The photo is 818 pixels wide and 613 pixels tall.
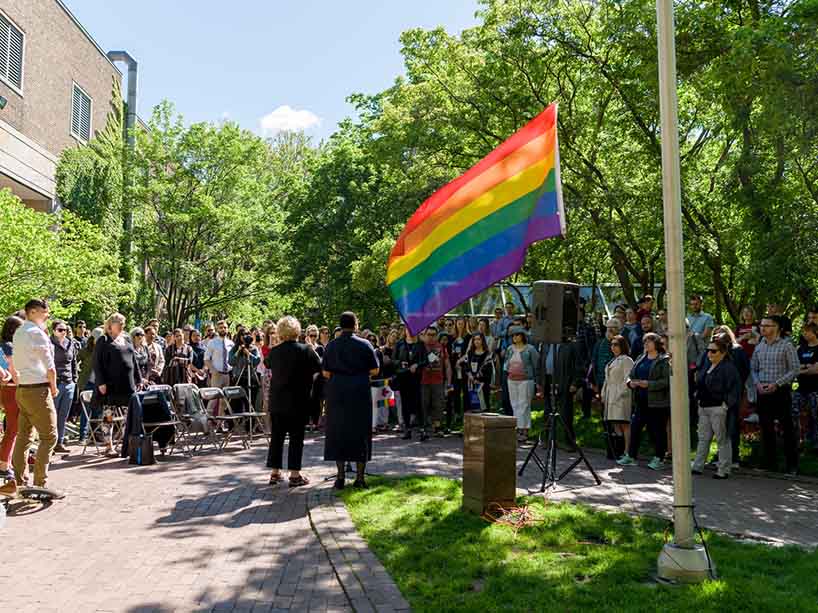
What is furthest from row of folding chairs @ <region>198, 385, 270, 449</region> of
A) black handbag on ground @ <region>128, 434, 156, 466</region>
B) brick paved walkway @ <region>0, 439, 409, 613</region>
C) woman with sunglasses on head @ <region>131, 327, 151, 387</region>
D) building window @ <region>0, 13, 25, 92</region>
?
building window @ <region>0, 13, 25, 92</region>

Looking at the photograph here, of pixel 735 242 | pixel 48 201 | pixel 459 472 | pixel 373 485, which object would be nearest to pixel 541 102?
pixel 735 242

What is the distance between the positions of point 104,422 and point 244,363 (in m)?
3.84

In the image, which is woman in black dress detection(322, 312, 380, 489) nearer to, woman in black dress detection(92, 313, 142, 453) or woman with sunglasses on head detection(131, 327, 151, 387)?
woman in black dress detection(92, 313, 142, 453)

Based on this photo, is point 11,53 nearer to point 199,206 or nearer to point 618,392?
point 199,206

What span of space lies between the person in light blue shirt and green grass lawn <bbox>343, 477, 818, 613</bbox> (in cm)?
524

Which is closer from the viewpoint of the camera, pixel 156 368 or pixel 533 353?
pixel 533 353

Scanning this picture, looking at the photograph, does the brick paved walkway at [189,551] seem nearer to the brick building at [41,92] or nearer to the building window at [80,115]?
the brick building at [41,92]

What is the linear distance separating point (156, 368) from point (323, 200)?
66.2ft

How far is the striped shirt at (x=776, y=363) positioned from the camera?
10.9 metres

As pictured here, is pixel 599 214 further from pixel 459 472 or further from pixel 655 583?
pixel 655 583

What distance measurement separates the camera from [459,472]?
1132 cm

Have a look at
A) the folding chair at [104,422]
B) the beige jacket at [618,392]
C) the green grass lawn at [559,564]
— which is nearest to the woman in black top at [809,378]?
the beige jacket at [618,392]

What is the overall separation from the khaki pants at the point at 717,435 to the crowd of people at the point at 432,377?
0.02 m

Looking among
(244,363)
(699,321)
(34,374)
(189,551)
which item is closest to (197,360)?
(244,363)
